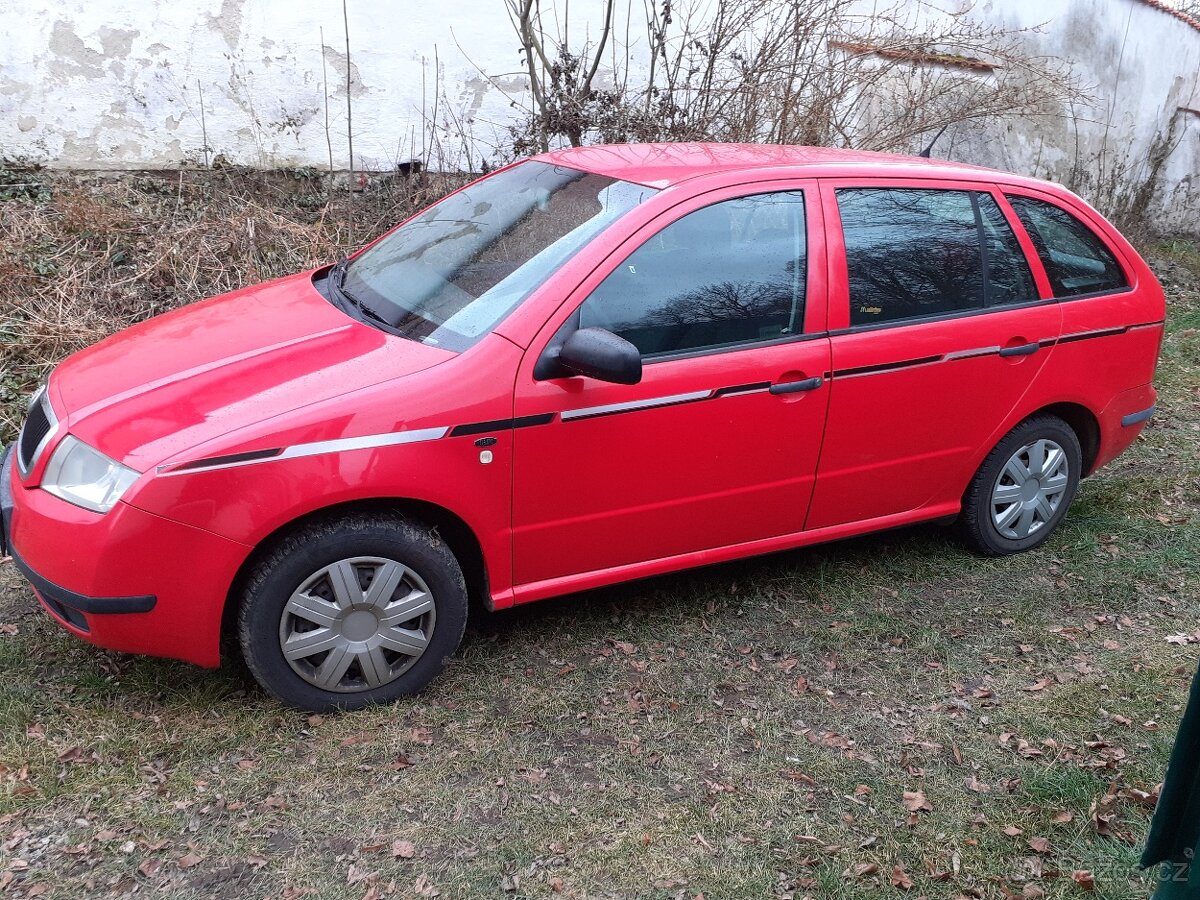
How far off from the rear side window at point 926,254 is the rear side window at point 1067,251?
142mm

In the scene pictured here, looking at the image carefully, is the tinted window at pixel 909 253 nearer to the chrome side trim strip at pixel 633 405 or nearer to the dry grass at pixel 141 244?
the chrome side trim strip at pixel 633 405

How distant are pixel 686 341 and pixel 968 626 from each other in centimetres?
176

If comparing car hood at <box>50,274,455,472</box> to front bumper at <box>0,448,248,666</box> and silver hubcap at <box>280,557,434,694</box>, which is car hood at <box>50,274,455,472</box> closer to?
front bumper at <box>0,448,248,666</box>

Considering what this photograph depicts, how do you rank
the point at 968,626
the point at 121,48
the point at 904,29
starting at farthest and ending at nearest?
the point at 904,29 → the point at 121,48 → the point at 968,626

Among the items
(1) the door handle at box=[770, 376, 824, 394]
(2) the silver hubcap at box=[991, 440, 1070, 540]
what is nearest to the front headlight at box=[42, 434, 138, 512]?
(1) the door handle at box=[770, 376, 824, 394]

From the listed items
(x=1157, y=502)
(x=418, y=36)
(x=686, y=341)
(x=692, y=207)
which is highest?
(x=418, y=36)

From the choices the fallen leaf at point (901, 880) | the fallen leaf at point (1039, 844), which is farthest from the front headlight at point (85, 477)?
the fallen leaf at point (1039, 844)

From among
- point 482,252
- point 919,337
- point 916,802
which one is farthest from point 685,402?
point 916,802

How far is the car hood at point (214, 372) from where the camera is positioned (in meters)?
3.03

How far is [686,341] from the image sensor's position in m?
3.54

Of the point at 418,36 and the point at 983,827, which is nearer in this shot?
the point at 983,827

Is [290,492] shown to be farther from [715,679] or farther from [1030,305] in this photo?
[1030,305]

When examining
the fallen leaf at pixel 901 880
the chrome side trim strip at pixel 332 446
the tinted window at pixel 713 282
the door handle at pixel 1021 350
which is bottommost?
the fallen leaf at pixel 901 880

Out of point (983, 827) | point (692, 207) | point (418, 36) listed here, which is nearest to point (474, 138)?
point (418, 36)
